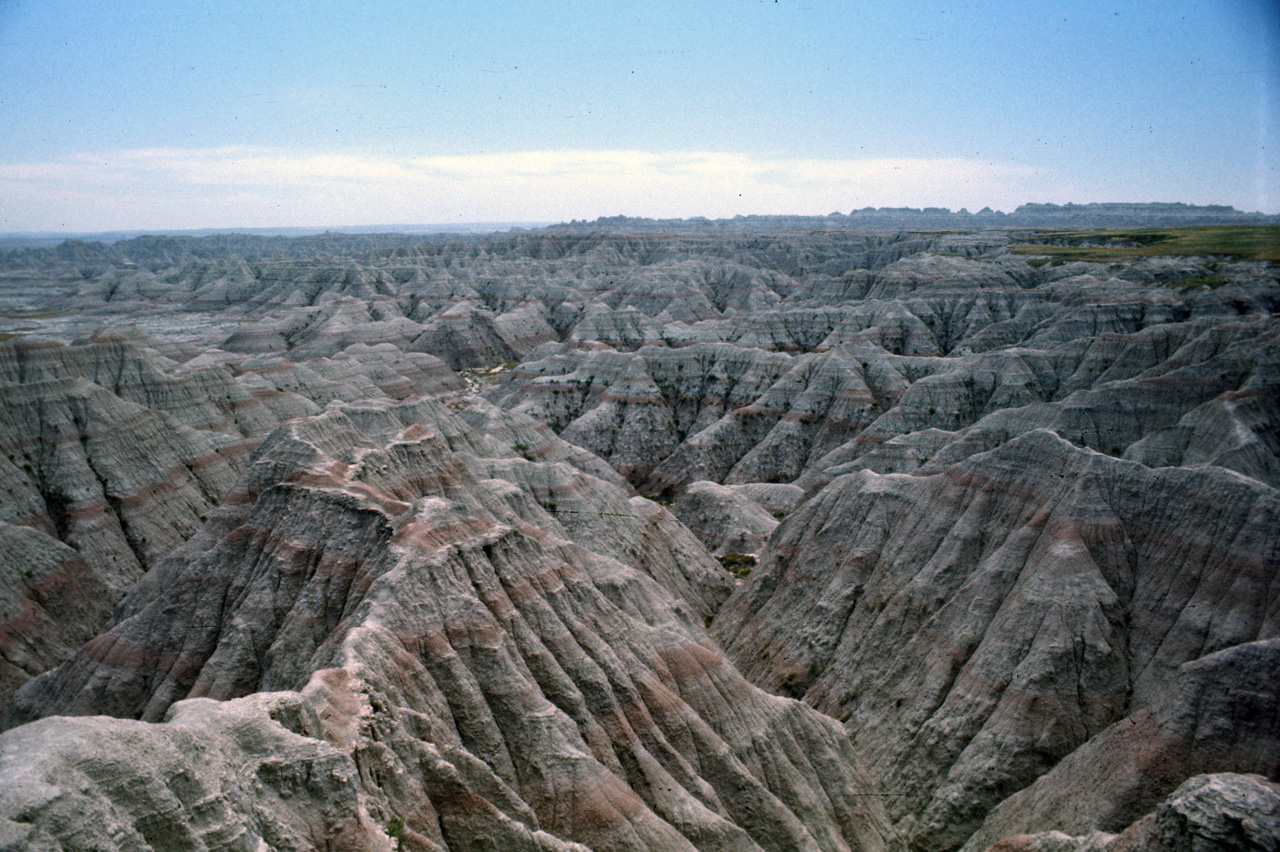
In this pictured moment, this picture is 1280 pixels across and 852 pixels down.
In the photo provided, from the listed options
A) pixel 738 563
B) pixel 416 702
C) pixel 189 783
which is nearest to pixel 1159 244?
pixel 738 563

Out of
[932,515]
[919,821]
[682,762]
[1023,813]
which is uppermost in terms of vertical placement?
[932,515]

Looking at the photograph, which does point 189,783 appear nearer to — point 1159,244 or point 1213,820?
point 1213,820

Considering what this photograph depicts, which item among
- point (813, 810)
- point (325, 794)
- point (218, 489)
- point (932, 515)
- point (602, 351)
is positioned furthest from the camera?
point (602, 351)

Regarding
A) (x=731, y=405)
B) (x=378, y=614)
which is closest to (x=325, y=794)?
(x=378, y=614)

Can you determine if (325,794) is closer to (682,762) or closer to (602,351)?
(682,762)

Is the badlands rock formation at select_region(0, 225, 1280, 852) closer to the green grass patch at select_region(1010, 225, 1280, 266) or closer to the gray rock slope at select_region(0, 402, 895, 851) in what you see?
the gray rock slope at select_region(0, 402, 895, 851)

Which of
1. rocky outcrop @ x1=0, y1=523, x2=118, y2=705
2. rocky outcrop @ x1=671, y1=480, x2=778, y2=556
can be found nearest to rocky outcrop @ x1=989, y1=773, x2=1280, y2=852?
rocky outcrop @ x1=671, y1=480, x2=778, y2=556
